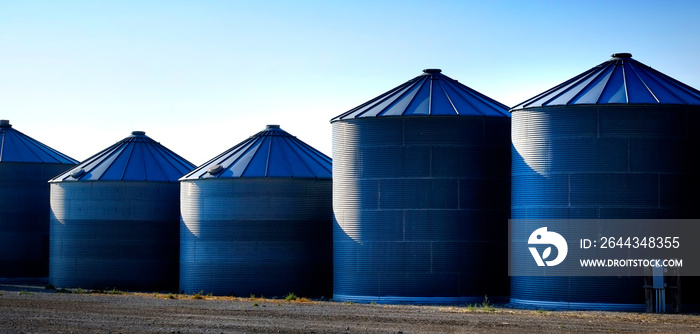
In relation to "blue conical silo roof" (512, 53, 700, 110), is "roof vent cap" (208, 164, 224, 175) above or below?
below

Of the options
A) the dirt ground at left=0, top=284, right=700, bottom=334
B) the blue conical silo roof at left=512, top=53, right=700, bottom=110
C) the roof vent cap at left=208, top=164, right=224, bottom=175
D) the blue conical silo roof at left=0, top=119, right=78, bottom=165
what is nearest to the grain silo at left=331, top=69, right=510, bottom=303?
the dirt ground at left=0, top=284, right=700, bottom=334

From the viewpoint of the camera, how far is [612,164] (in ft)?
120

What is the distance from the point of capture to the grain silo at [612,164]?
1438 inches

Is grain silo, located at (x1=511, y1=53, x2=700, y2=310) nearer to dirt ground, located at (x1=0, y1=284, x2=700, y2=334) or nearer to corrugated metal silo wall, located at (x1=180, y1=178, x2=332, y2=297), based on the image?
dirt ground, located at (x1=0, y1=284, x2=700, y2=334)

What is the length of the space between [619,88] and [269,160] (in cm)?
1798

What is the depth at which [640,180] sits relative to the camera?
36.5 meters

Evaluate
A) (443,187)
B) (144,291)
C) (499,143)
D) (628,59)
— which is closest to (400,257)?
(443,187)

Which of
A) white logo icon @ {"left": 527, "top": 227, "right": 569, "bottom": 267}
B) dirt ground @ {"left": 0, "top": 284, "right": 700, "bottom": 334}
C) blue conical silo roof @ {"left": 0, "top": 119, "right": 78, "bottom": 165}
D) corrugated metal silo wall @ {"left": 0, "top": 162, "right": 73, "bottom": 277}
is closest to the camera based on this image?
dirt ground @ {"left": 0, "top": 284, "right": 700, "bottom": 334}

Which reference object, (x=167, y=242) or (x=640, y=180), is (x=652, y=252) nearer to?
(x=640, y=180)

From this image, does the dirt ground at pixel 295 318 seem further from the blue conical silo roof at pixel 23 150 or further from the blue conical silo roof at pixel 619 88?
the blue conical silo roof at pixel 23 150

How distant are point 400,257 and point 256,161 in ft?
36.0

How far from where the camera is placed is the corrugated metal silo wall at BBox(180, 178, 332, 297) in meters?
47.5

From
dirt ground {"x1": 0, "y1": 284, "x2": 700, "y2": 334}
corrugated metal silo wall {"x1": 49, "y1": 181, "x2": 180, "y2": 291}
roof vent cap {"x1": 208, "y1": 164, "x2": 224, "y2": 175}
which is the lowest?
dirt ground {"x1": 0, "y1": 284, "x2": 700, "y2": 334}

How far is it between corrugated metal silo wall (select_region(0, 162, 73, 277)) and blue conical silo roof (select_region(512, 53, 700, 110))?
112 ft
